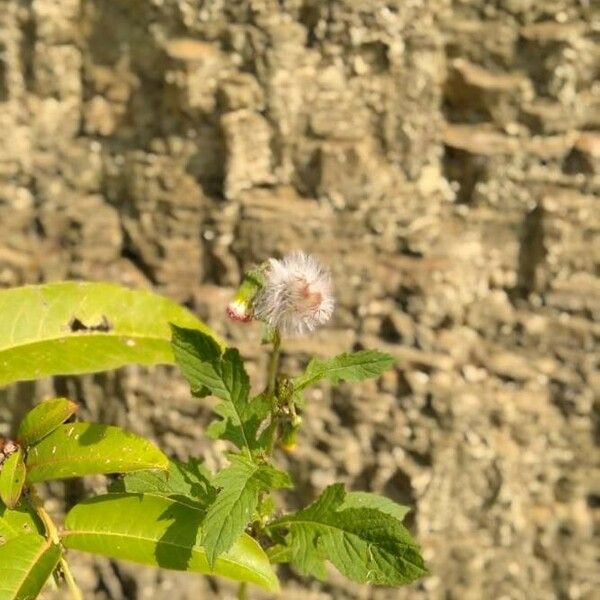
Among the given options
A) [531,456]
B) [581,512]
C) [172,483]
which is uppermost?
[172,483]

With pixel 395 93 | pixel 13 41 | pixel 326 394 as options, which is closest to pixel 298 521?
pixel 326 394

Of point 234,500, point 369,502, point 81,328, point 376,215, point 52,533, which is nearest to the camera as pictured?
point 234,500

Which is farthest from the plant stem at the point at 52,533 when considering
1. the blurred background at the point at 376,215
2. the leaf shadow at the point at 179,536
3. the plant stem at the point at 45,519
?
the blurred background at the point at 376,215

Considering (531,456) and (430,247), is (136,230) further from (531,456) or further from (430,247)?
(531,456)

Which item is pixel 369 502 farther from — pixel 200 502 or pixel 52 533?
pixel 52 533

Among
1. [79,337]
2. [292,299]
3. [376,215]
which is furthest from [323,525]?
[376,215]

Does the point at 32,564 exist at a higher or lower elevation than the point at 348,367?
lower
